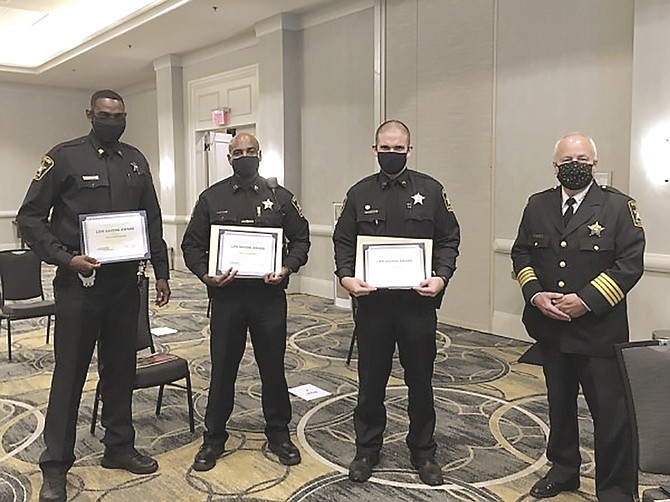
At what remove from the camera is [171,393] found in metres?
4.45

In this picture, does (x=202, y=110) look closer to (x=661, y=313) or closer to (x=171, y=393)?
(x=171, y=393)

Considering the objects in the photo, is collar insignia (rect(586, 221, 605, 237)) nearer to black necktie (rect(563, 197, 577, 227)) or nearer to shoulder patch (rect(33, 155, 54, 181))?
black necktie (rect(563, 197, 577, 227))

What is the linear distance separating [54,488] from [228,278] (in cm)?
123

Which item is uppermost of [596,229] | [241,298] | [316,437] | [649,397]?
[596,229]

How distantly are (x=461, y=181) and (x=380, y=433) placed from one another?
12.4 ft

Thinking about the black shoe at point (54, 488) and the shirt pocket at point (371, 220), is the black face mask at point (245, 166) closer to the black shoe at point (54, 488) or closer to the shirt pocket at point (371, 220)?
the shirt pocket at point (371, 220)

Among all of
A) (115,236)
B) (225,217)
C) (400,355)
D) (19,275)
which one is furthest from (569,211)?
(19,275)

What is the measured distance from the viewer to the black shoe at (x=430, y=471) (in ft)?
9.97

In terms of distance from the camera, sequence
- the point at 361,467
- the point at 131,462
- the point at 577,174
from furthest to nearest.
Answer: the point at 131,462 → the point at 361,467 → the point at 577,174

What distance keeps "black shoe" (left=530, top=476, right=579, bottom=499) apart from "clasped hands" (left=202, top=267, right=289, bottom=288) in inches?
61.3

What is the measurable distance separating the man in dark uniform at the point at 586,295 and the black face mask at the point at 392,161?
655 millimetres

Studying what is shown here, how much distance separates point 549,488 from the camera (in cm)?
291

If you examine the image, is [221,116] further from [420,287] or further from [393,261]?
[420,287]

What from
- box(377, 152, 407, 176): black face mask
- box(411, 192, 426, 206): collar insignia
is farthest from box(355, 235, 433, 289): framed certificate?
box(377, 152, 407, 176): black face mask
